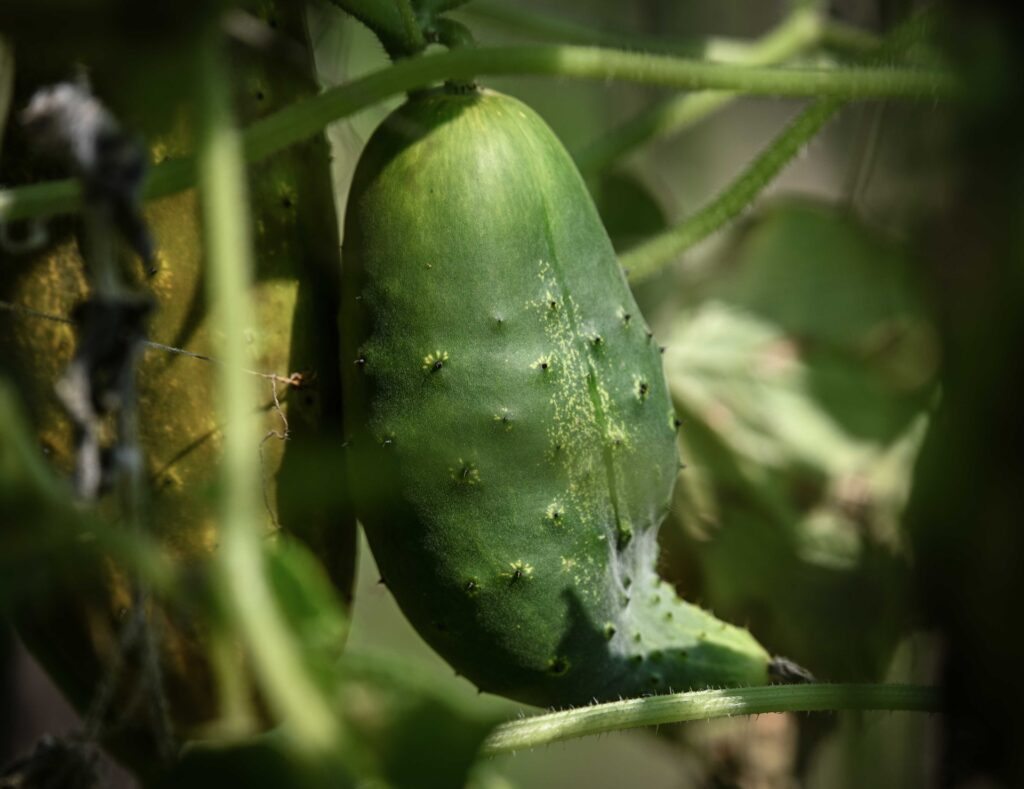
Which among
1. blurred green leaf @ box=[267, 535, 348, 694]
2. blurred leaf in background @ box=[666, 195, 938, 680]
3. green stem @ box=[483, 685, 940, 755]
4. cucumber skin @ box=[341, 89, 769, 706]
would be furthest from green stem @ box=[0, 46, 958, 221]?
blurred leaf in background @ box=[666, 195, 938, 680]

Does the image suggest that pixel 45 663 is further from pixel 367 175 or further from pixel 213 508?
pixel 367 175

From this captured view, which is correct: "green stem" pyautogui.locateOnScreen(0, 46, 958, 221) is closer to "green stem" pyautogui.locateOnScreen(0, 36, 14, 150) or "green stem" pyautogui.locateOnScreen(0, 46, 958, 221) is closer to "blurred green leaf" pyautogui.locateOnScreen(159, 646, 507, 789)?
"green stem" pyautogui.locateOnScreen(0, 36, 14, 150)

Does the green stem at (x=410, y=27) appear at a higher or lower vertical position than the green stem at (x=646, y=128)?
higher

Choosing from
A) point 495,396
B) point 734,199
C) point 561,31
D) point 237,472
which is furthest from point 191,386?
point 561,31

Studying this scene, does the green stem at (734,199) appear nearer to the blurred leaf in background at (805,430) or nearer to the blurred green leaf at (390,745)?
the blurred leaf in background at (805,430)

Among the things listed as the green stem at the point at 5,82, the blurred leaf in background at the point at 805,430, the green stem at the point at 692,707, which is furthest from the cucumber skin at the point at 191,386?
the blurred leaf in background at the point at 805,430

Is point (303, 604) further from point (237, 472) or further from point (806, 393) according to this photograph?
point (806, 393)
